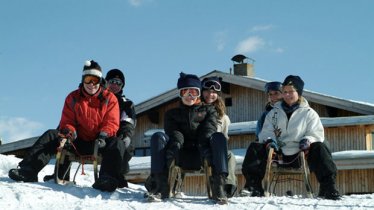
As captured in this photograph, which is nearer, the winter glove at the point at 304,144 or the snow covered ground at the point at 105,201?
the snow covered ground at the point at 105,201

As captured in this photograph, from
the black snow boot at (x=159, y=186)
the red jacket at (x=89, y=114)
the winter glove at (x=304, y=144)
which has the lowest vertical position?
the black snow boot at (x=159, y=186)

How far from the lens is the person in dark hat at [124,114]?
24.7ft

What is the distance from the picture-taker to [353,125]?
1698 cm

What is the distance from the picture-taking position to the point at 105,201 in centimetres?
621

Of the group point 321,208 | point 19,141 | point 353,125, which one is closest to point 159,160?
point 321,208

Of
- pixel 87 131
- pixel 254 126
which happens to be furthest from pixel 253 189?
pixel 254 126

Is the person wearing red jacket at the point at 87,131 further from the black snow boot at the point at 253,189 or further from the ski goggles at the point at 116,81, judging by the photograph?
the black snow boot at the point at 253,189

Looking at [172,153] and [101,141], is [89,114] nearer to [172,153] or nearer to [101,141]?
[101,141]

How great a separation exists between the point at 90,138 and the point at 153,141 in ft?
3.50

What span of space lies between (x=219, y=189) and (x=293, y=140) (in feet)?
4.43

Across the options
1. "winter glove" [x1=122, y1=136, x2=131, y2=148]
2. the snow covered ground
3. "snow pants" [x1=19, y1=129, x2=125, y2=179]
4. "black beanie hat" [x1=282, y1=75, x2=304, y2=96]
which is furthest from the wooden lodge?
the snow covered ground

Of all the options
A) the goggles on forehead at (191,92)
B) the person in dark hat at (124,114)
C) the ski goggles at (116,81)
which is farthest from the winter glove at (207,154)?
the ski goggles at (116,81)

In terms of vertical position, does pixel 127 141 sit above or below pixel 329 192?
above

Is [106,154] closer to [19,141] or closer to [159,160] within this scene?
[159,160]
